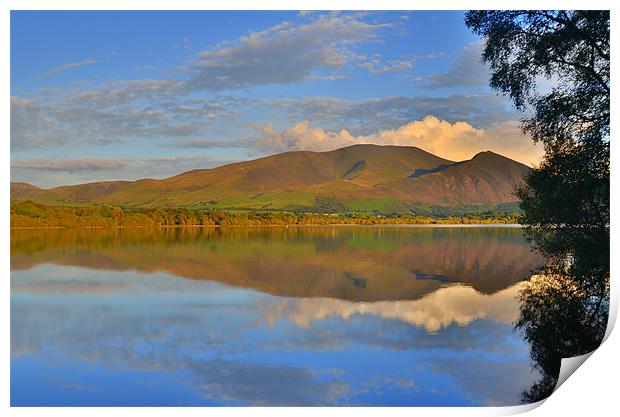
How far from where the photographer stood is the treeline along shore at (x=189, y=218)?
863cm

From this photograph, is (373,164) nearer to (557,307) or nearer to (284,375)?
(557,307)

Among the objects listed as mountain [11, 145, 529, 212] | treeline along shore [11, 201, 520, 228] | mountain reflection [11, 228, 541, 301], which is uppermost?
mountain [11, 145, 529, 212]

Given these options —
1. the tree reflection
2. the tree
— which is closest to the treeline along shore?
the tree reflection

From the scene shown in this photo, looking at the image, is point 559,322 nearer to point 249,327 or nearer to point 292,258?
point 249,327

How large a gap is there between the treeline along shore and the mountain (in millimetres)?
308

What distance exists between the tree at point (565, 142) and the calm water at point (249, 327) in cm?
72

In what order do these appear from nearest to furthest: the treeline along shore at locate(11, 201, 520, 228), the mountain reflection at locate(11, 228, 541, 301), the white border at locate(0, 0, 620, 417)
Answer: the white border at locate(0, 0, 620, 417) → the treeline along shore at locate(11, 201, 520, 228) → the mountain reflection at locate(11, 228, 541, 301)

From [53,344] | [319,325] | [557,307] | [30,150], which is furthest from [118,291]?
[557,307]

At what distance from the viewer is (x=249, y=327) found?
7.33 m

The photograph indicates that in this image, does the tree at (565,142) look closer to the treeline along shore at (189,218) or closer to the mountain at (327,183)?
the mountain at (327,183)

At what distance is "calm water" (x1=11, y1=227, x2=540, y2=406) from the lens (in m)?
5.86

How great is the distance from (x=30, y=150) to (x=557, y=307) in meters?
7.91

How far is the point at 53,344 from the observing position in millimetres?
6844

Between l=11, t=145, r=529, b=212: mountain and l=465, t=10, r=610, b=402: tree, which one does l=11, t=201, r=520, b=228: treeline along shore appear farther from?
l=465, t=10, r=610, b=402: tree
